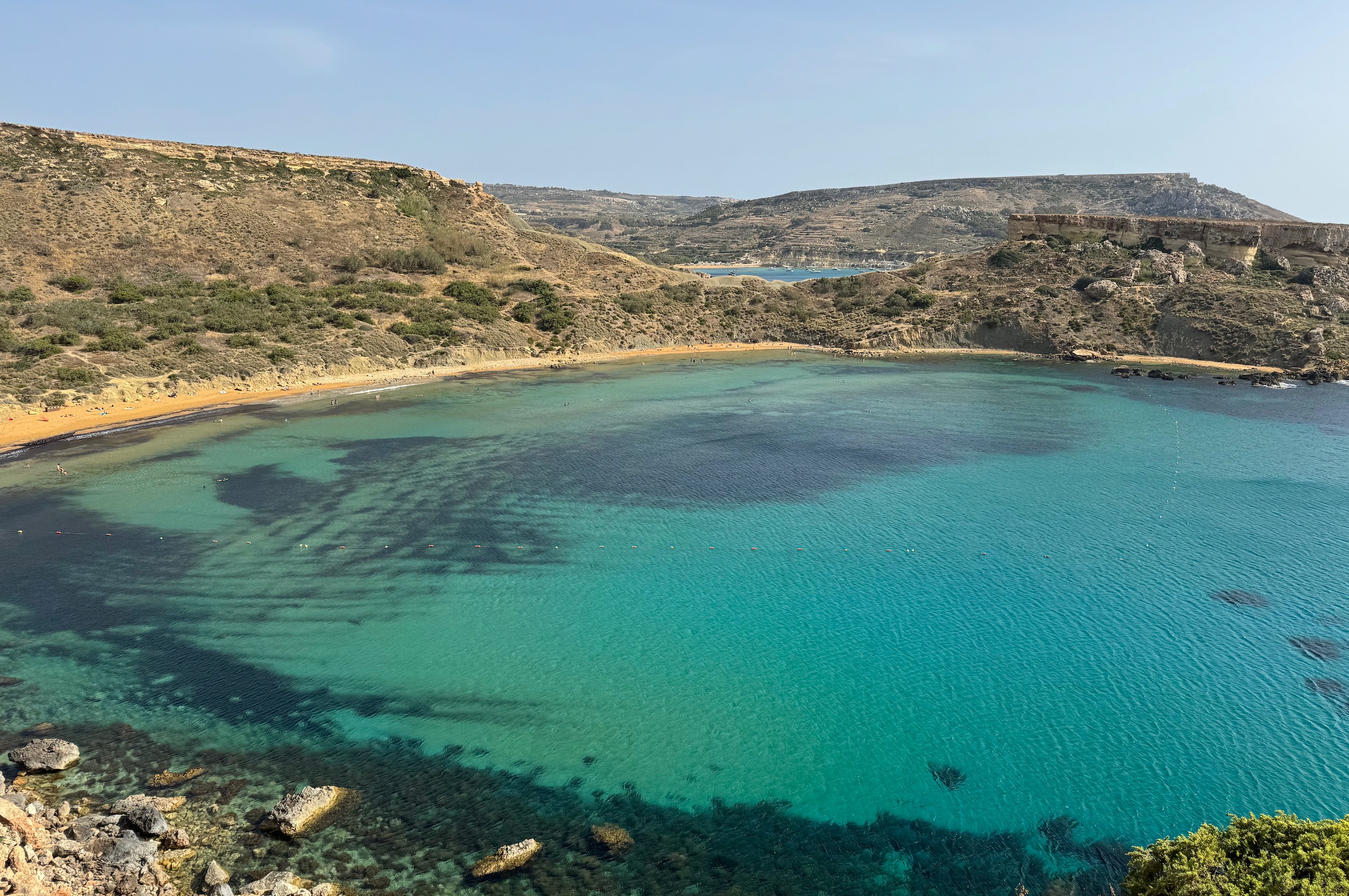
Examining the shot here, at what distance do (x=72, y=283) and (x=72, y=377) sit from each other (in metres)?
16.2

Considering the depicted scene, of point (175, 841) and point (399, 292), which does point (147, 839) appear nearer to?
point (175, 841)

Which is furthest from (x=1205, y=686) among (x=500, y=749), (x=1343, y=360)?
(x=1343, y=360)

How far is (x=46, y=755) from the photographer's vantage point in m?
12.9

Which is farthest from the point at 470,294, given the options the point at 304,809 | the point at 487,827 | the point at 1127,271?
the point at 1127,271

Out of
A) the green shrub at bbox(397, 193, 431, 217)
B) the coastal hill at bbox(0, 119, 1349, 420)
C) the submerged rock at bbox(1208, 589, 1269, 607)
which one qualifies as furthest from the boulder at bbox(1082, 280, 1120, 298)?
the green shrub at bbox(397, 193, 431, 217)

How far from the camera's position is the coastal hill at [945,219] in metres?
153

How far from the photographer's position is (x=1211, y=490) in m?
28.2

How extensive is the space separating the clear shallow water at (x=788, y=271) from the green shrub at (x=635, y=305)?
2780 inches

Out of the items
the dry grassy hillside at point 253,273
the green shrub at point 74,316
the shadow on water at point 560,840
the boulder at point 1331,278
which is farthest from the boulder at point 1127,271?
the green shrub at point 74,316

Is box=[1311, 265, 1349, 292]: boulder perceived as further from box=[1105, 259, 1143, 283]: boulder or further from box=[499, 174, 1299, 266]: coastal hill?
box=[499, 174, 1299, 266]: coastal hill

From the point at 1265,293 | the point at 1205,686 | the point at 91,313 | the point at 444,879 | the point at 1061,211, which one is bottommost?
the point at 444,879

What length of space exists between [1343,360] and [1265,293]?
10985 millimetres

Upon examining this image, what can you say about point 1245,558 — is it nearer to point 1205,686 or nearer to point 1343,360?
point 1205,686

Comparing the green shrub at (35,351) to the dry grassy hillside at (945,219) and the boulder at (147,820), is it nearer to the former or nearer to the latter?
the boulder at (147,820)
